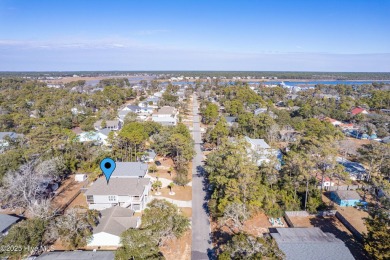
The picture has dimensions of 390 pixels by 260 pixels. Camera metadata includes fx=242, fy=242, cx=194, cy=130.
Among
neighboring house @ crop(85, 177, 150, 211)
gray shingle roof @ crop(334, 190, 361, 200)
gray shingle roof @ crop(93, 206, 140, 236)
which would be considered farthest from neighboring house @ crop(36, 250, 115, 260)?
gray shingle roof @ crop(334, 190, 361, 200)

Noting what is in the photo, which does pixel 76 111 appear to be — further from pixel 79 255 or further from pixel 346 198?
pixel 346 198

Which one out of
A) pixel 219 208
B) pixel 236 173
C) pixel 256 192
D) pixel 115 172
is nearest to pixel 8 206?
pixel 115 172

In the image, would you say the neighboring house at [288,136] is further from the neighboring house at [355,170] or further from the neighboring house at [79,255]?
the neighboring house at [79,255]

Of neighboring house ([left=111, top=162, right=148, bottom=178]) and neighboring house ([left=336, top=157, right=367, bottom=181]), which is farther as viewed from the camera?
neighboring house ([left=336, top=157, right=367, bottom=181])

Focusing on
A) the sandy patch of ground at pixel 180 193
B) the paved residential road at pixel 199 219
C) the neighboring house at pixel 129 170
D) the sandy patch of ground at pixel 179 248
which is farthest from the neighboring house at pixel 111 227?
the neighboring house at pixel 129 170

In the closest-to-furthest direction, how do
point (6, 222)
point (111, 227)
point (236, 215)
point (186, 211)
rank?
point (111, 227) → point (6, 222) → point (236, 215) → point (186, 211)

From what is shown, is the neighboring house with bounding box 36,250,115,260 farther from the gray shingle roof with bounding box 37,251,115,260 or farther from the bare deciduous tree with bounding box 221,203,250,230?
the bare deciduous tree with bounding box 221,203,250,230

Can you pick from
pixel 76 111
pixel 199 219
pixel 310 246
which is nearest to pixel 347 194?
pixel 310 246
